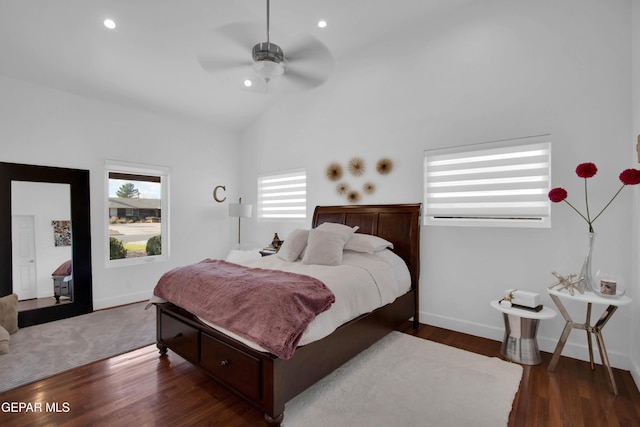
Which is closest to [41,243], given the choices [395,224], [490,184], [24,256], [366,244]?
[24,256]

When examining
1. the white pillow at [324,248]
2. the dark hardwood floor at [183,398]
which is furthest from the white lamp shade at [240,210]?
the dark hardwood floor at [183,398]

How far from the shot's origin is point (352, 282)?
2500 mm

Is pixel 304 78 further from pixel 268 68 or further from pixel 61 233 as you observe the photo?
pixel 61 233

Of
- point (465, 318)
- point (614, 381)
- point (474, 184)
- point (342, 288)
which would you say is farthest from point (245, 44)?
point (614, 381)

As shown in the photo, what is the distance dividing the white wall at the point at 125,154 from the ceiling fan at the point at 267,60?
298cm

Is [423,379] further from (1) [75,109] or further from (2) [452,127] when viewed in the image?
(1) [75,109]

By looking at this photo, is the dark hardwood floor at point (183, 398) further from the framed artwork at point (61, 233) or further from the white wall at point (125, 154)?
the white wall at point (125, 154)

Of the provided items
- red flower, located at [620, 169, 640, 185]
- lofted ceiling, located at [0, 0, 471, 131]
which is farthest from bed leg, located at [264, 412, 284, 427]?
red flower, located at [620, 169, 640, 185]

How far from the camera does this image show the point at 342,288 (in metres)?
2.36

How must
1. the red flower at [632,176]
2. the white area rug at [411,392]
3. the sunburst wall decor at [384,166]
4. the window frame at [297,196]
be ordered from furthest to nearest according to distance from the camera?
the window frame at [297,196] → the sunburst wall decor at [384,166] → the red flower at [632,176] → the white area rug at [411,392]

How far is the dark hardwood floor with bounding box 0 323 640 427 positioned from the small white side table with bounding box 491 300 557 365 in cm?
9

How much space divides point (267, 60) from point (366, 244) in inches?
83.3

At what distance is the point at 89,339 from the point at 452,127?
14.9 ft

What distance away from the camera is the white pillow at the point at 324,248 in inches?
119
